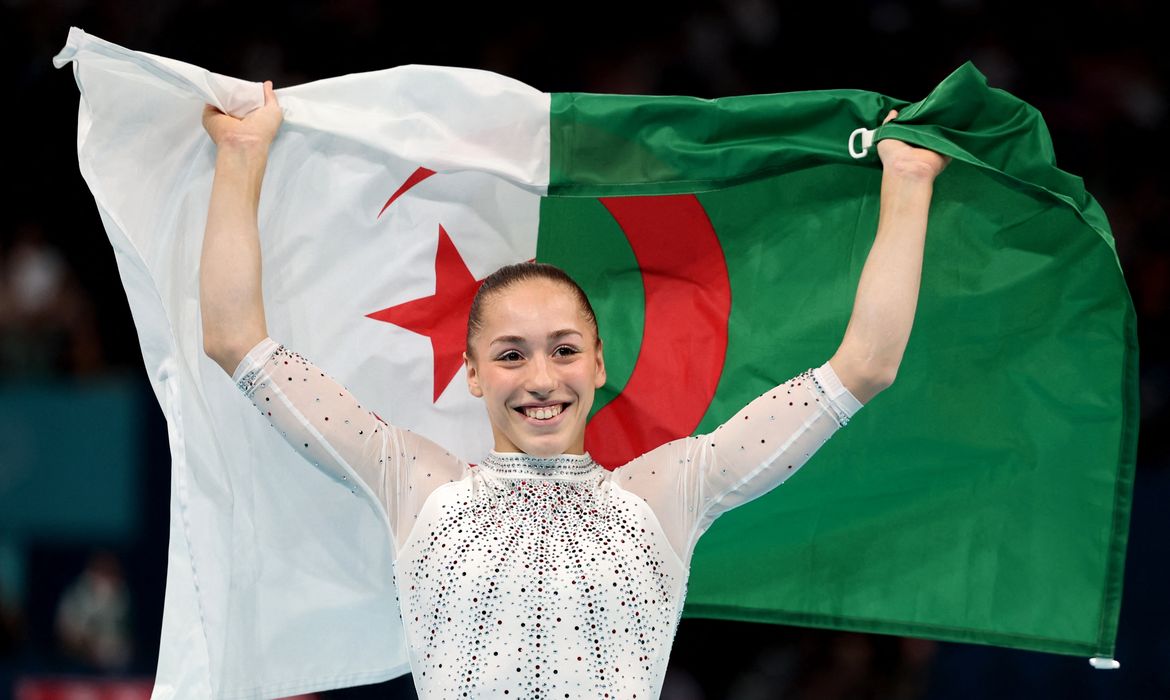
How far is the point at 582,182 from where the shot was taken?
9.62ft

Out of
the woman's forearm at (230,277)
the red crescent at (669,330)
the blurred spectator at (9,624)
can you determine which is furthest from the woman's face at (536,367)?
the blurred spectator at (9,624)

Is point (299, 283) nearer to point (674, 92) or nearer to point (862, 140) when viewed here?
point (862, 140)

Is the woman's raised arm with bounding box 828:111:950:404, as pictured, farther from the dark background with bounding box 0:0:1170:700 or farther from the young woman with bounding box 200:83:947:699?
the dark background with bounding box 0:0:1170:700

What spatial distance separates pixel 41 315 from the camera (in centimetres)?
665

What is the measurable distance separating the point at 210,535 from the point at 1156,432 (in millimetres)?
3661

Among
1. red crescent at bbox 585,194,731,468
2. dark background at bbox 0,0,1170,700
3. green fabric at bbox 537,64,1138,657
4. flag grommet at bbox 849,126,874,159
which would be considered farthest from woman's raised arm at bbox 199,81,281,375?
dark background at bbox 0,0,1170,700

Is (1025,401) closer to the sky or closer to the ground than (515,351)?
closer to the sky

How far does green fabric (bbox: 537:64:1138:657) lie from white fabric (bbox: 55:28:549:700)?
0.66 ft

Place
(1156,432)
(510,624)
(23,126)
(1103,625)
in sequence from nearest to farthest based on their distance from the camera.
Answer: (510,624), (1103,625), (1156,432), (23,126)

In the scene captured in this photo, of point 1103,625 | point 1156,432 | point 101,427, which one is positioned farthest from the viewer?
point 101,427

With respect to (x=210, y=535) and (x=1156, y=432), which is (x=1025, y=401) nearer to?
(x=210, y=535)

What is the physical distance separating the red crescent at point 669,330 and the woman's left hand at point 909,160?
46cm

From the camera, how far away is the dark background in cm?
489

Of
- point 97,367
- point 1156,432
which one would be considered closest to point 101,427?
point 97,367
